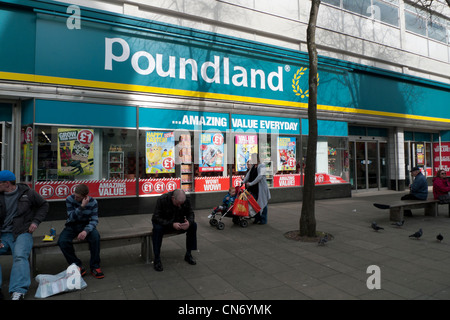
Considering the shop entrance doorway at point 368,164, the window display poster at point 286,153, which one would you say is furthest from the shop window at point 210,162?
the shop entrance doorway at point 368,164

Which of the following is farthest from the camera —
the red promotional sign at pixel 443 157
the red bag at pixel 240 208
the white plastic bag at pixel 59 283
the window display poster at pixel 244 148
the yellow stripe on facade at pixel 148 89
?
the red promotional sign at pixel 443 157

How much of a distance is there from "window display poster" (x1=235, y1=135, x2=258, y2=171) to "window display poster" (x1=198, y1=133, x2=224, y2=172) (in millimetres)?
652

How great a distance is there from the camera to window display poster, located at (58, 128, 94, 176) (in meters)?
8.12

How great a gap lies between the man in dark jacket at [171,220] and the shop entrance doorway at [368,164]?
39.5 feet

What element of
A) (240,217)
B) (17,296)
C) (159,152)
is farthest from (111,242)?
(159,152)

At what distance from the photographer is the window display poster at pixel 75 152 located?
8117 mm

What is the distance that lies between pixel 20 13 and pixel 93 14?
1.77m

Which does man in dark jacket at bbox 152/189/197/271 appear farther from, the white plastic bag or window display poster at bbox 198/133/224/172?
window display poster at bbox 198/133/224/172

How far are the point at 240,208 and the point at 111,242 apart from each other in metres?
3.35

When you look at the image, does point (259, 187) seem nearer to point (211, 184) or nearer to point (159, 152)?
point (211, 184)

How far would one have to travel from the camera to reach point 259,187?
7.81m

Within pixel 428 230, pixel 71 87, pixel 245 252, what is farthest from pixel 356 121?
pixel 71 87

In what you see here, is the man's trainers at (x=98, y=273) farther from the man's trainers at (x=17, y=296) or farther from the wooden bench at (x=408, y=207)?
the wooden bench at (x=408, y=207)
